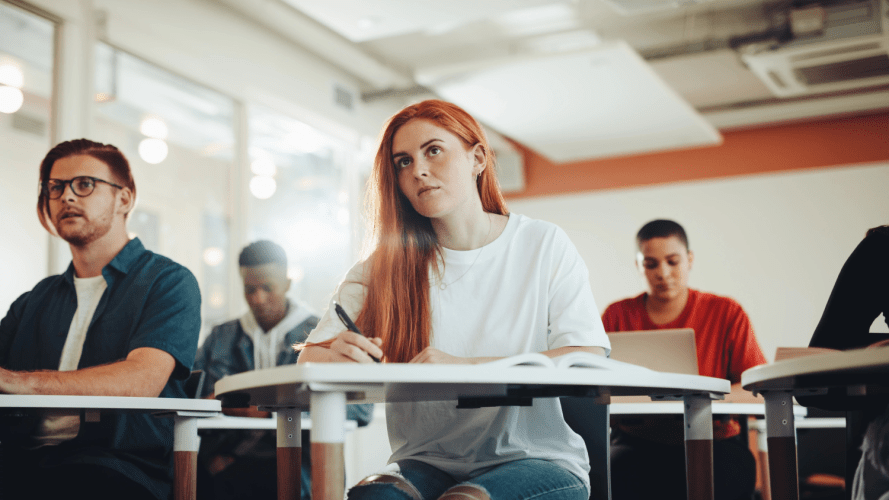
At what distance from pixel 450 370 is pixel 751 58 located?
14.9ft

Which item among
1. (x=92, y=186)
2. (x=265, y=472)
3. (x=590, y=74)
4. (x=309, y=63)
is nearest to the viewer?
(x=92, y=186)

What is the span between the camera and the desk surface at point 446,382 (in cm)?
100

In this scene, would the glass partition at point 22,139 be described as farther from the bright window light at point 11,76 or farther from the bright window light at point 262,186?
the bright window light at point 262,186

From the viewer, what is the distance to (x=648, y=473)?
7.91 feet

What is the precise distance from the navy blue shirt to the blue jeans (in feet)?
2.28

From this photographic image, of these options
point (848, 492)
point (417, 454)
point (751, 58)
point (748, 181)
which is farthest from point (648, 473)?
point (748, 181)

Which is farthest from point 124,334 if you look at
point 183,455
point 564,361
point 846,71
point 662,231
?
point 846,71

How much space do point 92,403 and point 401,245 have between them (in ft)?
2.14

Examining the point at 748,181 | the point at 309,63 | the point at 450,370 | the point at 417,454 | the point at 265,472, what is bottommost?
the point at 265,472

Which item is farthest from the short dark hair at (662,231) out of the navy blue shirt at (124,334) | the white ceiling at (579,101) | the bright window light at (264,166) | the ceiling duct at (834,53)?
the bright window light at (264,166)

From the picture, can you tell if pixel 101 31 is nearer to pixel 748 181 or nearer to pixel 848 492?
pixel 848 492

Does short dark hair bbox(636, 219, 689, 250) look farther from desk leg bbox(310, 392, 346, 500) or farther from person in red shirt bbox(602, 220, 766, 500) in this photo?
desk leg bbox(310, 392, 346, 500)

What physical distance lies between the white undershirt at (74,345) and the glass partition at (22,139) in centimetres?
174

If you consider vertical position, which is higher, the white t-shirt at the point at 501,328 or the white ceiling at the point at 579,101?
the white ceiling at the point at 579,101
